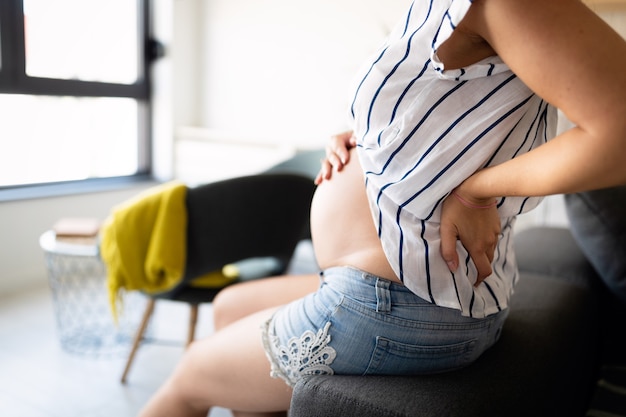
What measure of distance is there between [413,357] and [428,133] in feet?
1.05

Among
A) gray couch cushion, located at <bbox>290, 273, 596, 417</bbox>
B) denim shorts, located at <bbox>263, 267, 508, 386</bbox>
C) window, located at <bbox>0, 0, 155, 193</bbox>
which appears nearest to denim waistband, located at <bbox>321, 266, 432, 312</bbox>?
denim shorts, located at <bbox>263, 267, 508, 386</bbox>

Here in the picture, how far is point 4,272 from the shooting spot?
286 centimetres

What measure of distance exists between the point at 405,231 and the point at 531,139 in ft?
0.70

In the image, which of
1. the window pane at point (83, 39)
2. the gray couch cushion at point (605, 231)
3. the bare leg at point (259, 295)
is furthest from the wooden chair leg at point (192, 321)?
the window pane at point (83, 39)

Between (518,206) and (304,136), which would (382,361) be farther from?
(304,136)

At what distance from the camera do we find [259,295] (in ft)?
3.86

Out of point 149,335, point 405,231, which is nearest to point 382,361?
point 405,231

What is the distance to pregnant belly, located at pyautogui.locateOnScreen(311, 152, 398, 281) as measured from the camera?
0.84 m

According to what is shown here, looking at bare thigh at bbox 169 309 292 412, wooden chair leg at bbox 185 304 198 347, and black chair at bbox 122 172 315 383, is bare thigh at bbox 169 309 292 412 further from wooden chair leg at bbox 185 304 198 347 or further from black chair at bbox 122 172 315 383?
wooden chair leg at bbox 185 304 198 347

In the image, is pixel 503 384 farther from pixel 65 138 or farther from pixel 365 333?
pixel 65 138

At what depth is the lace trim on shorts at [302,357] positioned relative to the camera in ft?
2.78

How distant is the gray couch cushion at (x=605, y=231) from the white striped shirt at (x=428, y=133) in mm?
733

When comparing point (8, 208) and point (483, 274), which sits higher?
point (483, 274)

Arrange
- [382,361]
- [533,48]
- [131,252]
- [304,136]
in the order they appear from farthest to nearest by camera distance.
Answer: [304,136]
[131,252]
[382,361]
[533,48]
